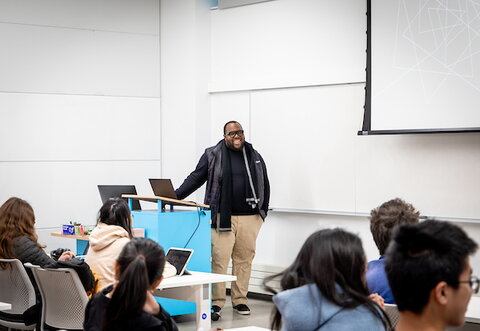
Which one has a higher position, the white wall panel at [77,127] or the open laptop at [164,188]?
the white wall panel at [77,127]

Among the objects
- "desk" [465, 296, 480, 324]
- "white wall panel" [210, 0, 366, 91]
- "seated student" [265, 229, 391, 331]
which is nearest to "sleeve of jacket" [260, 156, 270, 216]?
"white wall panel" [210, 0, 366, 91]

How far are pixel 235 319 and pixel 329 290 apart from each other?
459 cm

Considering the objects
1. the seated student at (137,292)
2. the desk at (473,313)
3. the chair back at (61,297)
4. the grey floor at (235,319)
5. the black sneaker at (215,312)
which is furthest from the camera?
the black sneaker at (215,312)

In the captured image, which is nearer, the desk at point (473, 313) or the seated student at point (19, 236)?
the desk at point (473, 313)

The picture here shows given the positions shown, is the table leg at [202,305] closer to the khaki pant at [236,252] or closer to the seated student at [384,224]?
the seated student at [384,224]

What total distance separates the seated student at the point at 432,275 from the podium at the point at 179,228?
413 cm

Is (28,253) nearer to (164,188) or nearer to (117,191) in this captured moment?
(164,188)

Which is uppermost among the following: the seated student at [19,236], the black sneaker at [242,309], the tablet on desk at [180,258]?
the seated student at [19,236]

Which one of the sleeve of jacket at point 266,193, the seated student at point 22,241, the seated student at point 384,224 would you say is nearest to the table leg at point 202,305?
the seated student at point 22,241

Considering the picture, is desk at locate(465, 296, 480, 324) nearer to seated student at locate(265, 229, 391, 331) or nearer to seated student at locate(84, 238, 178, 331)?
seated student at locate(265, 229, 391, 331)

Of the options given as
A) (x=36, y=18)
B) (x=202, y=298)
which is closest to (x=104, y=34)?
(x=36, y=18)

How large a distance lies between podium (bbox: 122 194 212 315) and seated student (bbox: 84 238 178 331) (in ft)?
10.2

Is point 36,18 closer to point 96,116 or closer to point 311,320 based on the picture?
point 96,116

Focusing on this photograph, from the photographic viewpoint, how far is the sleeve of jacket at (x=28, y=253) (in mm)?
4945
